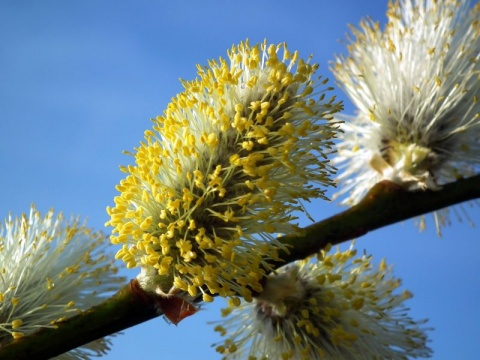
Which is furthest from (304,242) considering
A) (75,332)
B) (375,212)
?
(75,332)

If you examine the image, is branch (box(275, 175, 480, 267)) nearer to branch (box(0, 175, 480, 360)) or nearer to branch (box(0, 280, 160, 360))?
branch (box(0, 175, 480, 360))

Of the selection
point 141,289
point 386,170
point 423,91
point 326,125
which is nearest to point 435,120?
point 423,91

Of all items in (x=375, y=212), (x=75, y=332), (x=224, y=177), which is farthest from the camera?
(x=375, y=212)

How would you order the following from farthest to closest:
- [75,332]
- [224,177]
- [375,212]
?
[375,212] < [224,177] < [75,332]

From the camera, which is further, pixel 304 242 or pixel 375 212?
pixel 375 212

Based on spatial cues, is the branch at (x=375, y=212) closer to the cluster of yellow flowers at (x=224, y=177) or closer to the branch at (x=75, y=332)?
the cluster of yellow flowers at (x=224, y=177)

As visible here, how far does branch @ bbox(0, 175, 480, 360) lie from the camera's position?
1.39 m

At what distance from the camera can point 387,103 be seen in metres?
2.10

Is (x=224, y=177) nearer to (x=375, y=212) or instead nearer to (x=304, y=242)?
(x=304, y=242)

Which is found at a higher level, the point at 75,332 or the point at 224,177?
the point at 224,177

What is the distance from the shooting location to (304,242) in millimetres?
1625

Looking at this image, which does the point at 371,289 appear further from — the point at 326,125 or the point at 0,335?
the point at 0,335

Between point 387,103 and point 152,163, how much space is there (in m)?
0.91

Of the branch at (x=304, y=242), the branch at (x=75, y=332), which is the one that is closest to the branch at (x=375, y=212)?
the branch at (x=304, y=242)
